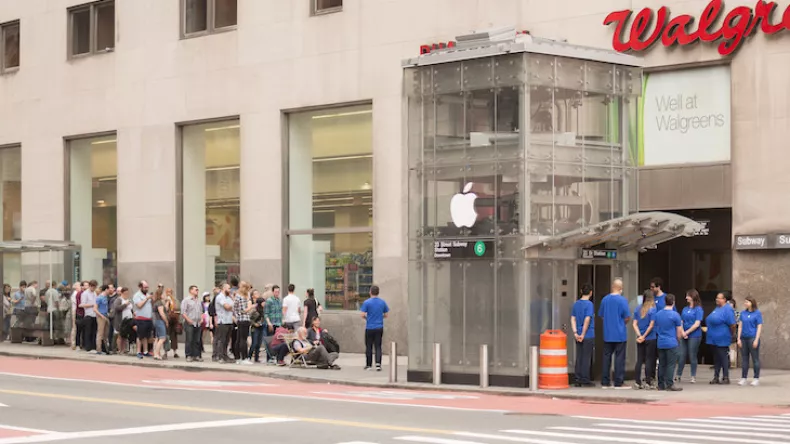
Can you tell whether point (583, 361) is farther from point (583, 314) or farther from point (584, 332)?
point (583, 314)

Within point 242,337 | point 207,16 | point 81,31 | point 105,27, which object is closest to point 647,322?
point 242,337

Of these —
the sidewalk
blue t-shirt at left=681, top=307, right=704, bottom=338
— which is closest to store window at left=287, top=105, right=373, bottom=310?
the sidewalk

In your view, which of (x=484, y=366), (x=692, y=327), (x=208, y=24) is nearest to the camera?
(x=484, y=366)

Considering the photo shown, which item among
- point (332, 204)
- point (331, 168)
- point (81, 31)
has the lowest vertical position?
point (332, 204)

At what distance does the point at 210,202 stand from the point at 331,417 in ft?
73.8

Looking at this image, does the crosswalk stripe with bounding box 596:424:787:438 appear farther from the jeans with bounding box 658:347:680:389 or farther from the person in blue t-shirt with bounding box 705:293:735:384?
the person in blue t-shirt with bounding box 705:293:735:384

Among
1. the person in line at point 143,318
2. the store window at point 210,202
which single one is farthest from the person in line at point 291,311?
the store window at point 210,202

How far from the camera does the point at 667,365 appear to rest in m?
22.1

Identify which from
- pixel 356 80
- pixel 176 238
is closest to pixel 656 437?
pixel 356 80

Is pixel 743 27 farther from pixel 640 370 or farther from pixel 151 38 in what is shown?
pixel 151 38

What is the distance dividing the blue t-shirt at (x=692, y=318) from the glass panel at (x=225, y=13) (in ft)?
61.8

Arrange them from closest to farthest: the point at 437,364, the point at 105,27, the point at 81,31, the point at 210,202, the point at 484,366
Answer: the point at 484,366 < the point at 437,364 < the point at 210,202 < the point at 105,27 < the point at 81,31

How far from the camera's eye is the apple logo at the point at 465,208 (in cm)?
2355

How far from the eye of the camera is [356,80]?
112 feet
